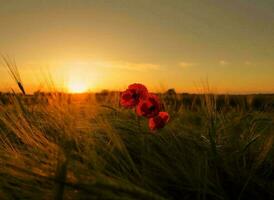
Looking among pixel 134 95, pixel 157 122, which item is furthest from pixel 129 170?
pixel 134 95

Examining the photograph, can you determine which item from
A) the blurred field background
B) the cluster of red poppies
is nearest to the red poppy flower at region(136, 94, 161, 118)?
the cluster of red poppies

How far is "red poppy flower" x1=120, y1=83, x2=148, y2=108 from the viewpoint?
5.46 ft

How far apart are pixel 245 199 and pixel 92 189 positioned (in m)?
0.62

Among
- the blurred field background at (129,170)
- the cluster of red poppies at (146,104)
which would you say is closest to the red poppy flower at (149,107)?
the cluster of red poppies at (146,104)

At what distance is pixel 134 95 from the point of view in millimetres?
1670

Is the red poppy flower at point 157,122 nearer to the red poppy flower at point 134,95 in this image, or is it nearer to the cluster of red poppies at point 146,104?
the cluster of red poppies at point 146,104

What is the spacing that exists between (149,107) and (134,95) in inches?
4.8

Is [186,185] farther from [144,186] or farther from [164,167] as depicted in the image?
[144,186]

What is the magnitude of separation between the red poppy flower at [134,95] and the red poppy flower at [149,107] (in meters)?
0.05

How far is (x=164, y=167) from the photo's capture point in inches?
48.8

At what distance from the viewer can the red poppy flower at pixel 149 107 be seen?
1568 millimetres

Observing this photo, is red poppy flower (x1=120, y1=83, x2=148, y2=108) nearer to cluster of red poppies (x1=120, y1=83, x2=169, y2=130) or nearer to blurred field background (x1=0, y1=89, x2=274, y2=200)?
cluster of red poppies (x1=120, y1=83, x2=169, y2=130)

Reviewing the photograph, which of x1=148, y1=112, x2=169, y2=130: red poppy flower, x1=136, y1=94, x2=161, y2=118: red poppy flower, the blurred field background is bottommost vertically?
the blurred field background

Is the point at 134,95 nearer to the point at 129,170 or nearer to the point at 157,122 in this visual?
the point at 157,122
